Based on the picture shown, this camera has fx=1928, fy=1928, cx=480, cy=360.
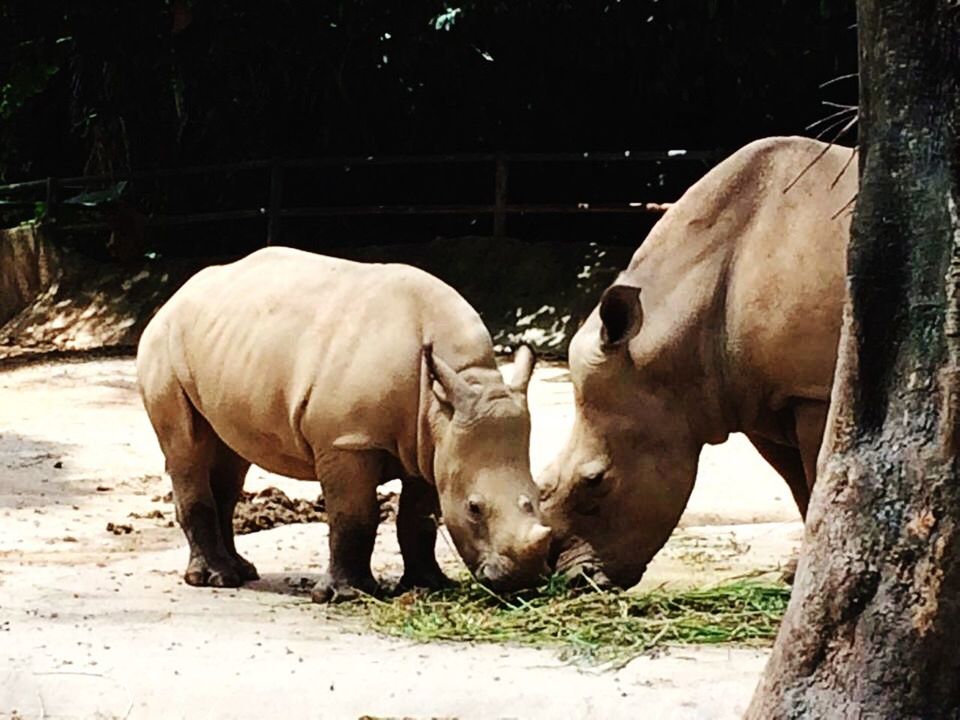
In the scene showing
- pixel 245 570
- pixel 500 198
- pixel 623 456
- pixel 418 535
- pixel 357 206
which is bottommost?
pixel 245 570

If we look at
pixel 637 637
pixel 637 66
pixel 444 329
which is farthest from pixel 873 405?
pixel 637 66

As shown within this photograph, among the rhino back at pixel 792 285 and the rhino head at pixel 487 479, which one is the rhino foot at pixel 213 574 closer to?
the rhino head at pixel 487 479

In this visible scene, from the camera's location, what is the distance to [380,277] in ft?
24.2

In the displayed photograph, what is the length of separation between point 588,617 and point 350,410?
3.98 ft

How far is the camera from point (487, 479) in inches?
266

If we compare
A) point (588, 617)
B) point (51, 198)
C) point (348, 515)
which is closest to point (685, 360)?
point (588, 617)

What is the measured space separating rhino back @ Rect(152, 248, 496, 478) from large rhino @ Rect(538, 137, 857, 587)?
50 cm

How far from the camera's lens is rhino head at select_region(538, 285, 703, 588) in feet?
22.9

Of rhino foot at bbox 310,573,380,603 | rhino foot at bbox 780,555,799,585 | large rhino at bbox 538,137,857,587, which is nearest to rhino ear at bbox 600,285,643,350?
large rhino at bbox 538,137,857,587

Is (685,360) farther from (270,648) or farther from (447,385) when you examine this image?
(270,648)

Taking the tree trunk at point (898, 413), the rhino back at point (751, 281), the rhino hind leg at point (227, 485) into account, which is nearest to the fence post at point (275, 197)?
the rhino hind leg at point (227, 485)

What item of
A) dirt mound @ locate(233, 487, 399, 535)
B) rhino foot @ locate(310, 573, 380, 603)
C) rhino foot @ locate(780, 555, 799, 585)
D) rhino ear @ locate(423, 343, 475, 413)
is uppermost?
rhino ear @ locate(423, 343, 475, 413)

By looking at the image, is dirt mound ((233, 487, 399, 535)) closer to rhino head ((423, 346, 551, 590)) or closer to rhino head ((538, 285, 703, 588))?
rhino head ((538, 285, 703, 588))

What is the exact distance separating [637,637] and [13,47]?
16092 millimetres
